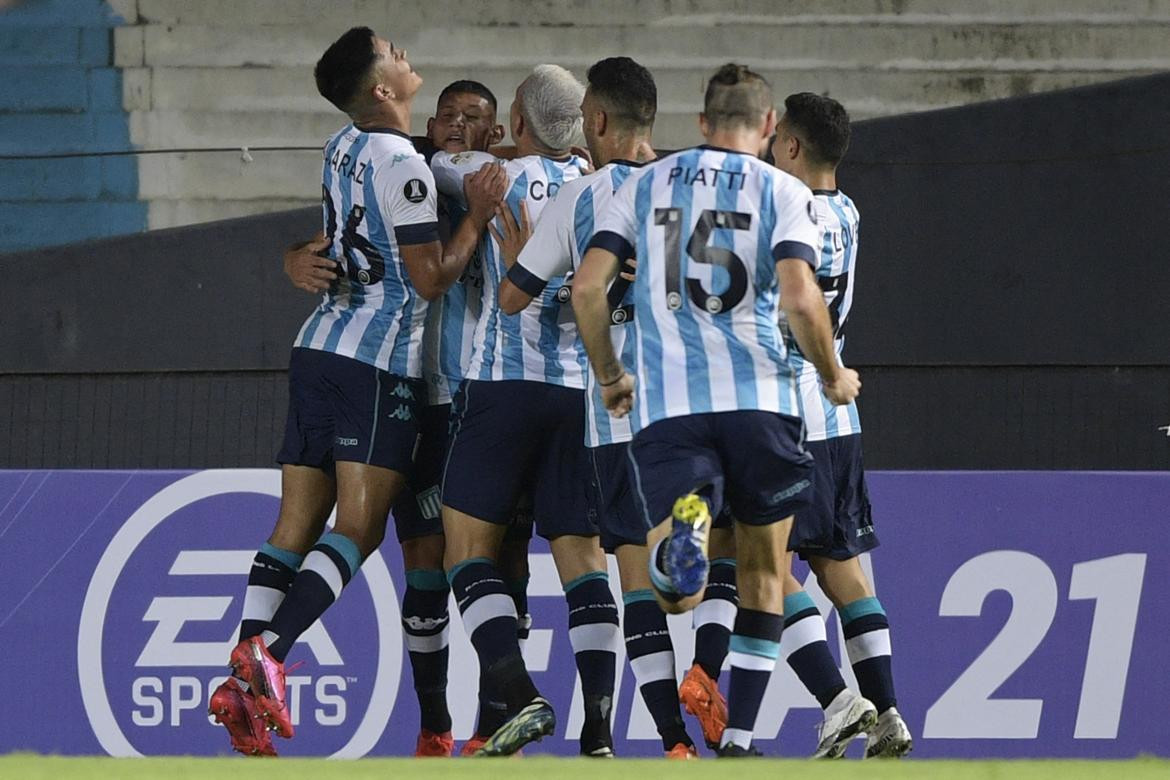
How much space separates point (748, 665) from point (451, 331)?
1.37 m

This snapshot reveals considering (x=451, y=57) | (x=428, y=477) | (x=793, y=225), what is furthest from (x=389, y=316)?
(x=451, y=57)

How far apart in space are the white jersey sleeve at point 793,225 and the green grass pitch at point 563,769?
110 cm

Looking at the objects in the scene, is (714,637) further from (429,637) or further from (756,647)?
(429,637)

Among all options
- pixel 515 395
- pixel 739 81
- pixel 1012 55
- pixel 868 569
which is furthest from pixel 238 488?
pixel 1012 55

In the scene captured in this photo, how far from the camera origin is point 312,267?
4.71 m

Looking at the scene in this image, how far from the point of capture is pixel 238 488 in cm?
596

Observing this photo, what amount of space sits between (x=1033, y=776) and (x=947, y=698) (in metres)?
2.72

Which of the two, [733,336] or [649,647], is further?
[649,647]

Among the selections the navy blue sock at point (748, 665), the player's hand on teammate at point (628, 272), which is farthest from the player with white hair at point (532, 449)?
the navy blue sock at point (748, 665)

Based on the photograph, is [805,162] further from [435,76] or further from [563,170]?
[435,76]

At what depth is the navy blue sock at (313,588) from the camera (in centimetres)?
445

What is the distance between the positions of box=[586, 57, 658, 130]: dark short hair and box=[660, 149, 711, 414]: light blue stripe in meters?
0.52

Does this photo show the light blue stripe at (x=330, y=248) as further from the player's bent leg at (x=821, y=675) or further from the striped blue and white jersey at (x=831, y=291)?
the player's bent leg at (x=821, y=675)

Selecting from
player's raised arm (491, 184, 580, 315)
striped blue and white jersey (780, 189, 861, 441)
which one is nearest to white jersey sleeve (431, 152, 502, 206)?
player's raised arm (491, 184, 580, 315)
